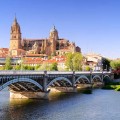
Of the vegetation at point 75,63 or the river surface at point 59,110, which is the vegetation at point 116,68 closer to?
the vegetation at point 75,63

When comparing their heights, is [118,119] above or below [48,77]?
below

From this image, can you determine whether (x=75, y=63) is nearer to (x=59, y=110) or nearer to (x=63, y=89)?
(x=63, y=89)

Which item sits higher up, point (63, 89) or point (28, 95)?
point (63, 89)

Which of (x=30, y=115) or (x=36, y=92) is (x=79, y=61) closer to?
(x=36, y=92)

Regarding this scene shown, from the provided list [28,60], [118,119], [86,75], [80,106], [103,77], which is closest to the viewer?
[118,119]

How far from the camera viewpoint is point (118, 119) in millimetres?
45250

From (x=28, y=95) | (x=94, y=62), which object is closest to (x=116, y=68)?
(x=94, y=62)

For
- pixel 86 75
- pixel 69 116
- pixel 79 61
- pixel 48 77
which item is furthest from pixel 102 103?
pixel 79 61

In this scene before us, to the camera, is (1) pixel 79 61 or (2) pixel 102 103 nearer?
(2) pixel 102 103

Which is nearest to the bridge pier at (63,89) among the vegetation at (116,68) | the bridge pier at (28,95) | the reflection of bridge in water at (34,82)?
the reflection of bridge in water at (34,82)

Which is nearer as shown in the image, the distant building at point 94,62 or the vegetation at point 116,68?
the vegetation at point 116,68

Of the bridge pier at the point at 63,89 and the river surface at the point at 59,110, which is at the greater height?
the bridge pier at the point at 63,89

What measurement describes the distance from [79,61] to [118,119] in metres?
87.0

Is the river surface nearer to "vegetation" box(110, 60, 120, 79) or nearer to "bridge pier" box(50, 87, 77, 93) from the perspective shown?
"bridge pier" box(50, 87, 77, 93)
